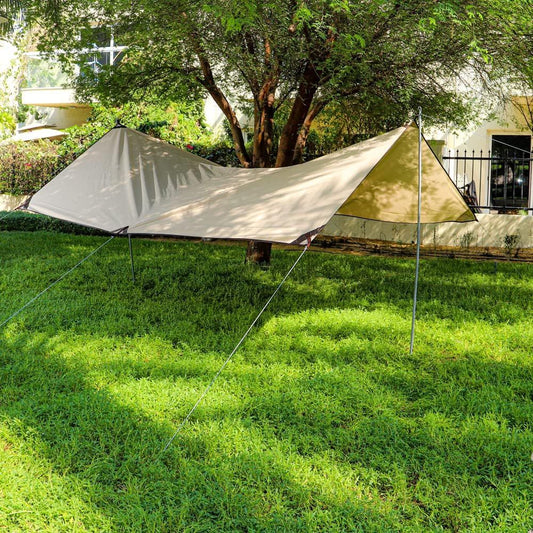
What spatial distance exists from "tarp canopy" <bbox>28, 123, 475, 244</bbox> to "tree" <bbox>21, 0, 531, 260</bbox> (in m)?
1.10

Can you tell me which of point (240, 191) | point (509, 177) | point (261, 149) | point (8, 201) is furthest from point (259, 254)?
point (509, 177)

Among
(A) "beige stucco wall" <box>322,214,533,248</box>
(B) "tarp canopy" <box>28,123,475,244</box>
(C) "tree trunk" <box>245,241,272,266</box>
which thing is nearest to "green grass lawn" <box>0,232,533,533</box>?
(B) "tarp canopy" <box>28,123,475,244</box>

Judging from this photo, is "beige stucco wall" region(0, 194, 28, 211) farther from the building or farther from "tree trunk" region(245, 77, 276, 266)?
the building

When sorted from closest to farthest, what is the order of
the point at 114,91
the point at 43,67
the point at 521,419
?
the point at 521,419 < the point at 114,91 < the point at 43,67

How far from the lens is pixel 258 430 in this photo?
11.6ft

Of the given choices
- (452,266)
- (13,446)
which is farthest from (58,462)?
(452,266)

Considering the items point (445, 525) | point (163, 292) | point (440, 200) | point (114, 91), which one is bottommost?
point (445, 525)

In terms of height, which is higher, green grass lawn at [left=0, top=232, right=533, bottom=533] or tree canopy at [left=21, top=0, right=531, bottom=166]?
tree canopy at [left=21, top=0, right=531, bottom=166]

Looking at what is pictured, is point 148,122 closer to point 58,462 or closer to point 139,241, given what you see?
point 139,241

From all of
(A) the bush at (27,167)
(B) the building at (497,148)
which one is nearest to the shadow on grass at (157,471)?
(A) the bush at (27,167)

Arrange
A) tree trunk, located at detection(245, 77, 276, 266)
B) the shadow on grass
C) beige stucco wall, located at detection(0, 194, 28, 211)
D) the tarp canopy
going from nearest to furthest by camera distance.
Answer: the shadow on grass
the tarp canopy
tree trunk, located at detection(245, 77, 276, 266)
beige stucco wall, located at detection(0, 194, 28, 211)

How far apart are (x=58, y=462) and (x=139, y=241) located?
7306 mm

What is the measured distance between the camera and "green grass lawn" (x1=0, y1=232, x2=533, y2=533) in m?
2.85

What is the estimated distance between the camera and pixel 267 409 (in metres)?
3.83
